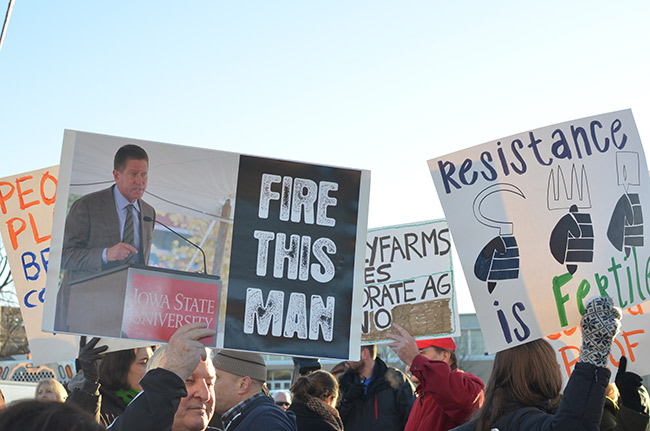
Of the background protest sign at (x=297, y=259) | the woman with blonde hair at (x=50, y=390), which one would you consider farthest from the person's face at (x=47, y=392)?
the background protest sign at (x=297, y=259)

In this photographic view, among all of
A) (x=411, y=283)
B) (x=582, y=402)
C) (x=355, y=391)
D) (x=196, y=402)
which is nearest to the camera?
(x=582, y=402)

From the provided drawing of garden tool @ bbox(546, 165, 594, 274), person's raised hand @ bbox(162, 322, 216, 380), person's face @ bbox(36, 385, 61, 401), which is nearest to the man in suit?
person's raised hand @ bbox(162, 322, 216, 380)

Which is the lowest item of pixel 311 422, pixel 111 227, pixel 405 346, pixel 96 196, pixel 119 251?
pixel 311 422

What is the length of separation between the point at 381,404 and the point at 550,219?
12.0 feet

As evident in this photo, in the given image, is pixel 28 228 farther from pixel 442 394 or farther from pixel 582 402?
pixel 582 402

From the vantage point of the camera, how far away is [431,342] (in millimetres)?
6707

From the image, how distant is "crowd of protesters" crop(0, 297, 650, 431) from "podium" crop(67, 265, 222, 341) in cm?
15

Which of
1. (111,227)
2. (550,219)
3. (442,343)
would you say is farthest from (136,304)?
(442,343)

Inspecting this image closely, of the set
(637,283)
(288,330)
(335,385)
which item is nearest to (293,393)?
(335,385)

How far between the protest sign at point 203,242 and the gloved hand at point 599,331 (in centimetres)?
117

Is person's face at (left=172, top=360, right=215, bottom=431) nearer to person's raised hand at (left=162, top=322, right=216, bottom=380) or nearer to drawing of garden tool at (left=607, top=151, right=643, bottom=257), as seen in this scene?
person's raised hand at (left=162, top=322, right=216, bottom=380)

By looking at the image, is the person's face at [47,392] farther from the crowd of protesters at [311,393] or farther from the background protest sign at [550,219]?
the background protest sign at [550,219]

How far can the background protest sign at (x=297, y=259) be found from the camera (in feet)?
12.8

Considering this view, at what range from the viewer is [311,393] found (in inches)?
237
